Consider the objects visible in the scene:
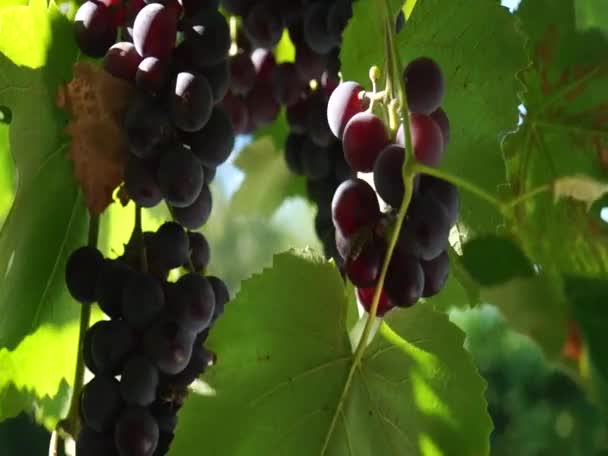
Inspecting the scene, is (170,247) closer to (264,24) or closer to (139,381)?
(139,381)

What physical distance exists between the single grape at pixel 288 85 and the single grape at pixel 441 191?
0.36 metres

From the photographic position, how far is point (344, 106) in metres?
0.66

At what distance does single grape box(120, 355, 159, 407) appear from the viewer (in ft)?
2.28

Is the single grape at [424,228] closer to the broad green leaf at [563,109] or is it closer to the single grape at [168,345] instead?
the broad green leaf at [563,109]

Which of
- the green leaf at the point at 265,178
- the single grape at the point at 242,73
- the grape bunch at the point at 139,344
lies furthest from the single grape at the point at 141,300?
the green leaf at the point at 265,178

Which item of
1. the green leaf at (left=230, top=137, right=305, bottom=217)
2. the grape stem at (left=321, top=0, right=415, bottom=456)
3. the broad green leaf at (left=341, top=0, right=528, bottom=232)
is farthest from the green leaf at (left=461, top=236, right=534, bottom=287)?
the green leaf at (left=230, top=137, right=305, bottom=217)

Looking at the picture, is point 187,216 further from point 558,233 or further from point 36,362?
point 558,233

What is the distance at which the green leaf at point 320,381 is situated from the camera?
0.66 meters

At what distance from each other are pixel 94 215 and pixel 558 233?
33 centimetres

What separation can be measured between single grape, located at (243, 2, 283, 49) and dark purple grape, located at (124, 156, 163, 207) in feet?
0.71

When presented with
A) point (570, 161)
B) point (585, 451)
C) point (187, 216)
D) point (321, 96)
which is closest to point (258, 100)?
point (321, 96)

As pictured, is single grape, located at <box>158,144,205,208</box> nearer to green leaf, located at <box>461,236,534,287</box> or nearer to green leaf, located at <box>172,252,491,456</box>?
green leaf, located at <box>172,252,491,456</box>

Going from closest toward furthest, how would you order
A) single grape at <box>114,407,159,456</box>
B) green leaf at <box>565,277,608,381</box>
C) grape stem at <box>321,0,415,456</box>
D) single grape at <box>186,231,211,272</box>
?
1. green leaf at <box>565,277,608,381</box>
2. grape stem at <box>321,0,415,456</box>
3. single grape at <box>114,407,159,456</box>
4. single grape at <box>186,231,211,272</box>

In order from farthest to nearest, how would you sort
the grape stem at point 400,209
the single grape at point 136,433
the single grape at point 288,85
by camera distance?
the single grape at point 288,85 < the single grape at point 136,433 < the grape stem at point 400,209
